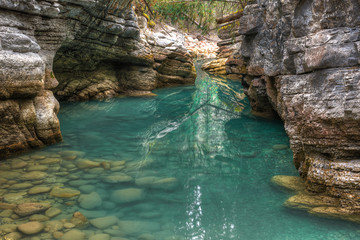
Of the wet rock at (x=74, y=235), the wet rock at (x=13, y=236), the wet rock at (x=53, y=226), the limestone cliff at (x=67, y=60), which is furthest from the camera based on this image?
the limestone cliff at (x=67, y=60)

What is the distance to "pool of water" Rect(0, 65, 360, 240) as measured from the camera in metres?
3.48

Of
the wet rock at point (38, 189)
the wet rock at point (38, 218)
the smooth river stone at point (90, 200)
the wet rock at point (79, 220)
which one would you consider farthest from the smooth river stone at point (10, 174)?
the wet rock at point (79, 220)

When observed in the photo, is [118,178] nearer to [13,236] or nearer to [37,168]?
[37,168]

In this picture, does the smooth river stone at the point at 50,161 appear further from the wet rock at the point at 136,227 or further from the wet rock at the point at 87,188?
the wet rock at the point at 136,227

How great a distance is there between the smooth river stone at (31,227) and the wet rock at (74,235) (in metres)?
0.28

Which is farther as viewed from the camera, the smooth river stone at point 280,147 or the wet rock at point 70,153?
the smooth river stone at point 280,147

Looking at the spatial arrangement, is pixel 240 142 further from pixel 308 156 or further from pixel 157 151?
pixel 308 156

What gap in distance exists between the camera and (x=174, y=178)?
191 inches

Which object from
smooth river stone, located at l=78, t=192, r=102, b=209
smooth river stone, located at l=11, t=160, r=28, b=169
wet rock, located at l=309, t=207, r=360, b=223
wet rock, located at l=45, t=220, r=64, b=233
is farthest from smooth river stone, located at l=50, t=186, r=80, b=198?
wet rock, located at l=309, t=207, r=360, b=223

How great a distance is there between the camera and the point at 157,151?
243 inches

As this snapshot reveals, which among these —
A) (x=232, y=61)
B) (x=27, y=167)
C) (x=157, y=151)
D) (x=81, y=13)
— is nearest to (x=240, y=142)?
(x=157, y=151)

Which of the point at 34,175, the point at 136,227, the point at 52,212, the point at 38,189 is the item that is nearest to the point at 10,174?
the point at 34,175

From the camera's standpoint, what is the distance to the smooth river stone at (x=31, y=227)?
3.18 metres

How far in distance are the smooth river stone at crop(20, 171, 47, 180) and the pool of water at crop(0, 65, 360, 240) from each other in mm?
43
